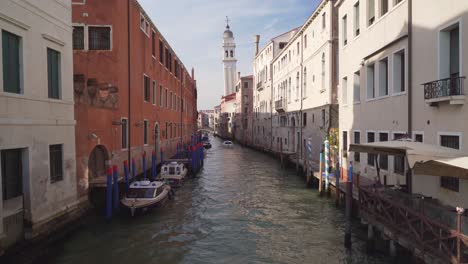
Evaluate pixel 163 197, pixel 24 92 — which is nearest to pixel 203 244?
pixel 163 197

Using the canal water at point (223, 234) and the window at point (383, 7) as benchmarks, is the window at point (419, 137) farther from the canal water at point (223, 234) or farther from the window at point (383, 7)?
the window at point (383, 7)

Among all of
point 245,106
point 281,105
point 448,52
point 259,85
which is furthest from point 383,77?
point 245,106

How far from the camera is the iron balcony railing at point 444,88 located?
7865mm

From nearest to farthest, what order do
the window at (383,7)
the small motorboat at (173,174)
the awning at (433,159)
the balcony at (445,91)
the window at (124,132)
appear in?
1. the awning at (433,159)
2. the balcony at (445,91)
3. the window at (383,7)
4. the window at (124,132)
5. the small motorboat at (173,174)

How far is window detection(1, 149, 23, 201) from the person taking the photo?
26.8 ft

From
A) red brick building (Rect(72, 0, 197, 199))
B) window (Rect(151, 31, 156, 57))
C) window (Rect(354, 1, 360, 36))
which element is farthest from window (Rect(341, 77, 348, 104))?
window (Rect(151, 31, 156, 57))

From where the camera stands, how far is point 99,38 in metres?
15.2

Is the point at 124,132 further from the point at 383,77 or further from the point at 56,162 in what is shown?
the point at 383,77

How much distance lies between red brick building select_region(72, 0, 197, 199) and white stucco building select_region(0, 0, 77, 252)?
6.41 feet

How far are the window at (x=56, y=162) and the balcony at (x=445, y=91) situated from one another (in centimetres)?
1028

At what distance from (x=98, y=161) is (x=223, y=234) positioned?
6501 millimetres

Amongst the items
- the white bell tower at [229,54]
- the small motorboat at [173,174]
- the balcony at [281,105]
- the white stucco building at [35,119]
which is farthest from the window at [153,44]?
the white bell tower at [229,54]

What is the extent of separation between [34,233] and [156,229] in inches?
151

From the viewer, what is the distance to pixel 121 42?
15.8 meters
